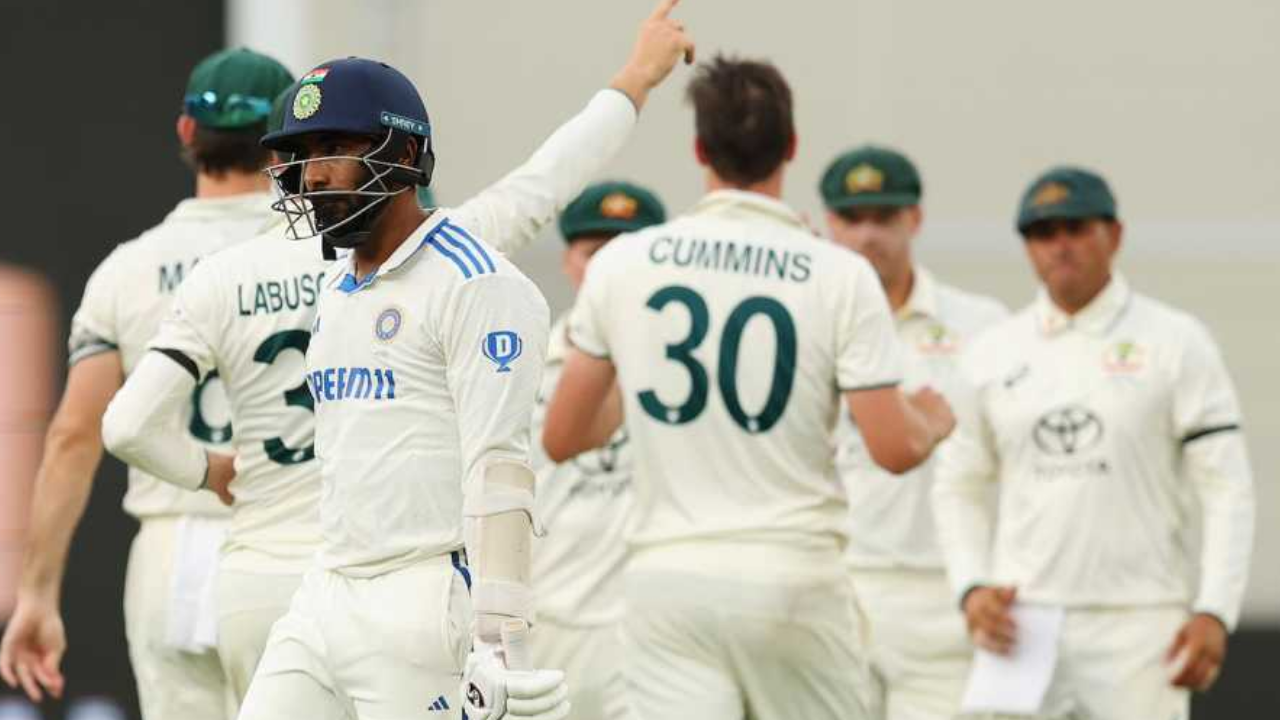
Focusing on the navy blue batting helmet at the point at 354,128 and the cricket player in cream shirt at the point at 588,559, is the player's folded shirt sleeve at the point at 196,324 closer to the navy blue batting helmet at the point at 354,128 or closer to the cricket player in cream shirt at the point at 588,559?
the navy blue batting helmet at the point at 354,128

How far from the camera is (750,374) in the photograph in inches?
261

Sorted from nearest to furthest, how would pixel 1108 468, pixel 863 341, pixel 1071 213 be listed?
pixel 863 341, pixel 1108 468, pixel 1071 213

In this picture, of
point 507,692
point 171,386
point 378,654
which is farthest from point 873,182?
point 507,692

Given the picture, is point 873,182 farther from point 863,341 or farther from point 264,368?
point 264,368

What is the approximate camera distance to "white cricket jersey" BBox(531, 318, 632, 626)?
8414 millimetres

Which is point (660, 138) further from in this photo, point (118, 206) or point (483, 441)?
point (483, 441)

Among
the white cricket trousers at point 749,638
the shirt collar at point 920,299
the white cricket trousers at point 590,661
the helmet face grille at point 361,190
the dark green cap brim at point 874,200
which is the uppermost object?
the helmet face grille at point 361,190

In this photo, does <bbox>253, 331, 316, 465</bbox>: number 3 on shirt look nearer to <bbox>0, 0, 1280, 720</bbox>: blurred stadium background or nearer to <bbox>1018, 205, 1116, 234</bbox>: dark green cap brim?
<bbox>1018, 205, 1116, 234</bbox>: dark green cap brim

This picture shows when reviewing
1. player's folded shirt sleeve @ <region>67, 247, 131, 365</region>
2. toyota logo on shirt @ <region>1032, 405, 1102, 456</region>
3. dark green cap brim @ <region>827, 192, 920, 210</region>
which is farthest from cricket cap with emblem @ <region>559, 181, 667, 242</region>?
player's folded shirt sleeve @ <region>67, 247, 131, 365</region>

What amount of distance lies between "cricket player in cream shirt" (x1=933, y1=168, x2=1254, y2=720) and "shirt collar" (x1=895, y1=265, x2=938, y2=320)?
47 cm

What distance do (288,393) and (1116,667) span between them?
2.80 metres

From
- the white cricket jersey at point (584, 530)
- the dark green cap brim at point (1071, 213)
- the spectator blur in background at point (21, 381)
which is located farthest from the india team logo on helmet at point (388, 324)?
the spectator blur in background at point (21, 381)

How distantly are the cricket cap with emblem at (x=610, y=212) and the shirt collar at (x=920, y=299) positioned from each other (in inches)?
32.9

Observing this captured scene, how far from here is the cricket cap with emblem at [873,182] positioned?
872 cm
